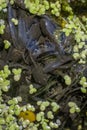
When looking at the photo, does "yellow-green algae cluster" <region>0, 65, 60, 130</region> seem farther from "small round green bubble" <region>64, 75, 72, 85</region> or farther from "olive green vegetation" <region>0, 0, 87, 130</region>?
"small round green bubble" <region>64, 75, 72, 85</region>

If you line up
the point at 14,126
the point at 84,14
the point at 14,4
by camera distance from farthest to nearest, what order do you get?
the point at 84,14, the point at 14,4, the point at 14,126

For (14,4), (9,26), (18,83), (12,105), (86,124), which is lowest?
(86,124)

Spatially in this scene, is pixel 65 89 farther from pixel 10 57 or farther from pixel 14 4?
pixel 14 4

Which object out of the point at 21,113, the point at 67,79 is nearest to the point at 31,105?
the point at 21,113

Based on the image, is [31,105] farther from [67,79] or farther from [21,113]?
[67,79]

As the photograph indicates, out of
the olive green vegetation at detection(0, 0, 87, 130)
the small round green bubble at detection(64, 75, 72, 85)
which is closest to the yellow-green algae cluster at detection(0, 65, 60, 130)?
the olive green vegetation at detection(0, 0, 87, 130)

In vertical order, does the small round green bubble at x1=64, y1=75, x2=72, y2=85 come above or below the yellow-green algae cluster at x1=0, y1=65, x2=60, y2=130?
above

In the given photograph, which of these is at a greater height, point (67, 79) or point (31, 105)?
point (67, 79)

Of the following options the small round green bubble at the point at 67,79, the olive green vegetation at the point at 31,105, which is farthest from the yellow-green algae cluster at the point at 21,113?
the small round green bubble at the point at 67,79

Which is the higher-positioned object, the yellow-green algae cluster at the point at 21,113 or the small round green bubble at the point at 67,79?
the small round green bubble at the point at 67,79

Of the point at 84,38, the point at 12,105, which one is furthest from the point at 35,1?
the point at 12,105

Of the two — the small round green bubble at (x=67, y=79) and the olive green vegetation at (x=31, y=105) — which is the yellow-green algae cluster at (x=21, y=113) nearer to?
the olive green vegetation at (x=31, y=105)
